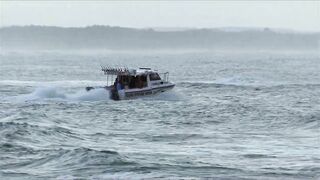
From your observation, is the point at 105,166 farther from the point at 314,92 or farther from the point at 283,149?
the point at 314,92

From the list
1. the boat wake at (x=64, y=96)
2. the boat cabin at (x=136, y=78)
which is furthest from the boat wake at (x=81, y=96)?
the boat cabin at (x=136, y=78)

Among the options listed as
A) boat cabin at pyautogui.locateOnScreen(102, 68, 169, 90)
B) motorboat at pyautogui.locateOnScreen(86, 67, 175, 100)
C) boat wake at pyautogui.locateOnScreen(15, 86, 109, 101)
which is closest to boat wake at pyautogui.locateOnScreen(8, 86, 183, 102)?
boat wake at pyautogui.locateOnScreen(15, 86, 109, 101)

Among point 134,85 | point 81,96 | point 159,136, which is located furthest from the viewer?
point 134,85

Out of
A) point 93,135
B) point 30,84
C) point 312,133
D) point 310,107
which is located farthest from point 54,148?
point 30,84

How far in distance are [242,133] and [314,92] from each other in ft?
111

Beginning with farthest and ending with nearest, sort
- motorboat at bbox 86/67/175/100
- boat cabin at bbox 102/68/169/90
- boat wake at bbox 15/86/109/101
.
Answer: boat cabin at bbox 102/68/169/90 → motorboat at bbox 86/67/175/100 → boat wake at bbox 15/86/109/101

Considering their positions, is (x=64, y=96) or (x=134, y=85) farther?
(x=64, y=96)

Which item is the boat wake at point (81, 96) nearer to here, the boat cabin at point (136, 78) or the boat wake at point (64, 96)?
the boat wake at point (64, 96)

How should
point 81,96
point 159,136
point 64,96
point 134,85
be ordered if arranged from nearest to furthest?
point 159,136 → point 81,96 → point 134,85 → point 64,96

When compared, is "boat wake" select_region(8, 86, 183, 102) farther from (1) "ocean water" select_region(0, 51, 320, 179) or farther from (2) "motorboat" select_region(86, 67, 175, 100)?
(2) "motorboat" select_region(86, 67, 175, 100)

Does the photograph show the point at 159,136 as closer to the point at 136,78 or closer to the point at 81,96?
the point at 136,78

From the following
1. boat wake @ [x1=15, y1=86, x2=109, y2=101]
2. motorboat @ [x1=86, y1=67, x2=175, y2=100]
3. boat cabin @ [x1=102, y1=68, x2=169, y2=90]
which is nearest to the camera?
boat wake @ [x1=15, y1=86, x2=109, y2=101]

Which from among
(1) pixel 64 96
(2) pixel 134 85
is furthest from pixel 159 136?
(1) pixel 64 96

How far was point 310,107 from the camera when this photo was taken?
52.5 m
